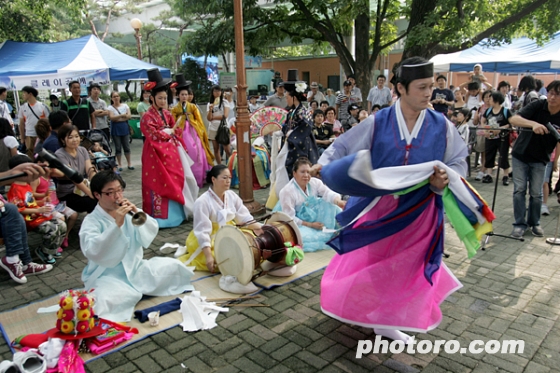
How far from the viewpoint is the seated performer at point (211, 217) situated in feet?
14.3

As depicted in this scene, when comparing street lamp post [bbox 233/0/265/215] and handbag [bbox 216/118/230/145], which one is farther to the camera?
handbag [bbox 216/118/230/145]

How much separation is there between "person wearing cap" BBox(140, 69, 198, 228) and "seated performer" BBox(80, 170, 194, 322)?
2061 mm

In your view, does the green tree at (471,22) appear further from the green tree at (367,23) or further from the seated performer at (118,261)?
the seated performer at (118,261)

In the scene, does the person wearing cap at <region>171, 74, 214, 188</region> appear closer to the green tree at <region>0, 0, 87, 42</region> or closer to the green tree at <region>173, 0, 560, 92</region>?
the green tree at <region>173, 0, 560, 92</region>

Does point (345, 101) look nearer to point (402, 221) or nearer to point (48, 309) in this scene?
point (402, 221)

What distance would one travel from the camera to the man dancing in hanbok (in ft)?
9.23

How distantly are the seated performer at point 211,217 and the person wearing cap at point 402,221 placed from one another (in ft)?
4.75

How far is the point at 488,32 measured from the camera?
11375mm

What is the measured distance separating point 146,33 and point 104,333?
1247 inches

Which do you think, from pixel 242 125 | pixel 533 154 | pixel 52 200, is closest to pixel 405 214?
pixel 533 154

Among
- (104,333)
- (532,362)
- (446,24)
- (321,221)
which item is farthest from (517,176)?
(446,24)

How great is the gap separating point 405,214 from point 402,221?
2.0 inches

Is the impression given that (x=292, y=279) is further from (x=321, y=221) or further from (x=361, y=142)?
(x=361, y=142)

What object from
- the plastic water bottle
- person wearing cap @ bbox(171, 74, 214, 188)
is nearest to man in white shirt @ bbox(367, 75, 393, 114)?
person wearing cap @ bbox(171, 74, 214, 188)
